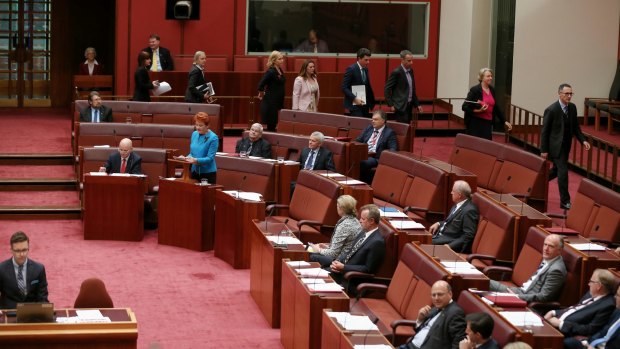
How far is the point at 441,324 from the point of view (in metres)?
7.57

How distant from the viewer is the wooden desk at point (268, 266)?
9.40 meters

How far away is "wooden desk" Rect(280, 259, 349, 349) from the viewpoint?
8102mm

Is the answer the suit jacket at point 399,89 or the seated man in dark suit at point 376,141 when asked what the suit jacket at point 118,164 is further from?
the suit jacket at point 399,89

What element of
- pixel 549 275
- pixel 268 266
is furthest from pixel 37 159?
pixel 549 275

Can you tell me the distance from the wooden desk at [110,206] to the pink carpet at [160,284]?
0.47 feet

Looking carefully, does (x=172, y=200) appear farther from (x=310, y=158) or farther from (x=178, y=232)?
(x=310, y=158)

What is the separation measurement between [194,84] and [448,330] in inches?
321

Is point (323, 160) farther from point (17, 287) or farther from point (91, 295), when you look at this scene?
point (17, 287)

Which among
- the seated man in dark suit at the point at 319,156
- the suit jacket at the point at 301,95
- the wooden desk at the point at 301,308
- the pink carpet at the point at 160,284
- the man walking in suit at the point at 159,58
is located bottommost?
the pink carpet at the point at 160,284

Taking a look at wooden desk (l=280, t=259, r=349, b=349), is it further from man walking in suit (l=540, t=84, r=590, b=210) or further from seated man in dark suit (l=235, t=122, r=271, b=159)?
man walking in suit (l=540, t=84, r=590, b=210)

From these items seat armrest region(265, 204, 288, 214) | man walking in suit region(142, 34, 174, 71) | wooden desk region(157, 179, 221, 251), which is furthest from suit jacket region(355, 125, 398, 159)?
man walking in suit region(142, 34, 174, 71)

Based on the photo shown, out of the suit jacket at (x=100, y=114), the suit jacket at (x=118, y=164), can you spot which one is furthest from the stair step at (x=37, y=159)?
the suit jacket at (x=118, y=164)

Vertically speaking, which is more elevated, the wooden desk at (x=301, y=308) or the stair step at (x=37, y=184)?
the stair step at (x=37, y=184)

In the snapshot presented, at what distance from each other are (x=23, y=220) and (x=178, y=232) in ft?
6.28
